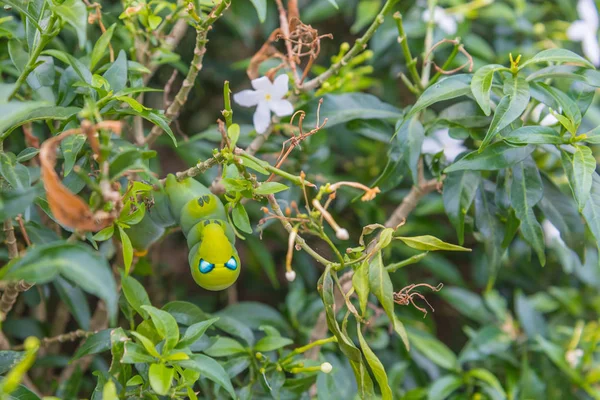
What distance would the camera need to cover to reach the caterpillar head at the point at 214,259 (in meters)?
0.61

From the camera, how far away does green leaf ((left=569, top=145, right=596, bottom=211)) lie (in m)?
0.62

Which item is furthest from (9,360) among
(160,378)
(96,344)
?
(160,378)

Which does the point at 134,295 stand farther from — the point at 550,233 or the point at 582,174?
the point at 550,233

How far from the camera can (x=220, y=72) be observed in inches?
52.8

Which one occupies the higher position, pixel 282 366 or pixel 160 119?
pixel 160 119

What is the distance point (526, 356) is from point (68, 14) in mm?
946

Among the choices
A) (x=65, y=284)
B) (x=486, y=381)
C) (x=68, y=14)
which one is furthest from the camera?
(x=486, y=381)

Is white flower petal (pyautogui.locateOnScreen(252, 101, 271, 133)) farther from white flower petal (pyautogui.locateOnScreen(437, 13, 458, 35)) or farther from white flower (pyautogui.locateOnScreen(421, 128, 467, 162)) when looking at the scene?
white flower petal (pyautogui.locateOnScreen(437, 13, 458, 35))

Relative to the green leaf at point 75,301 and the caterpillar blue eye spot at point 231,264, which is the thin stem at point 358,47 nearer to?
the caterpillar blue eye spot at point 231,264

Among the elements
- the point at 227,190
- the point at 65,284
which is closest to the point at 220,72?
the point at 65,284

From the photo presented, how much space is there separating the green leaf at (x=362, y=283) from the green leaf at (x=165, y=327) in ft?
0.63

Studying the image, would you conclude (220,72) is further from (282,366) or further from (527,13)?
(282,366)

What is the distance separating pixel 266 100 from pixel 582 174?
40 centimetres

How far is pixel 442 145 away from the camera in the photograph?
856mm
